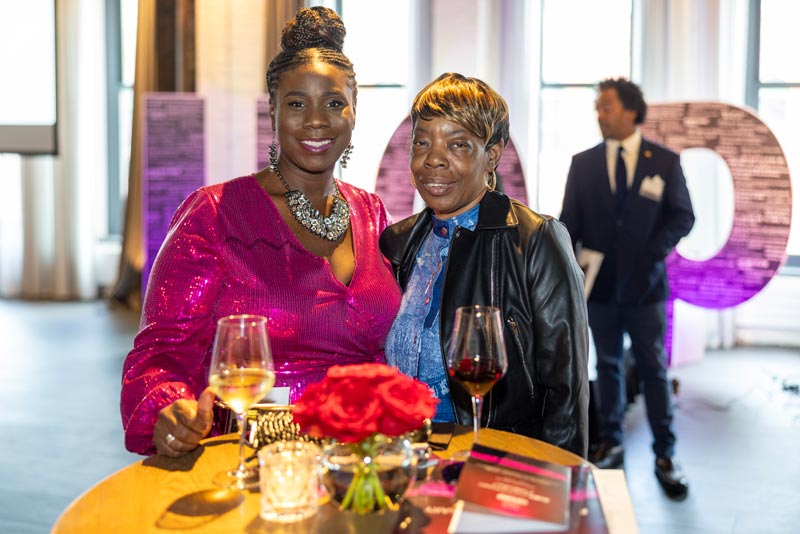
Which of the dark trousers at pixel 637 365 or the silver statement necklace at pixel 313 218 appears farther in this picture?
the dark trousers at pixel 637 365

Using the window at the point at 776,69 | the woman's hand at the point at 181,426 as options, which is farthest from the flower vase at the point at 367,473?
the window at the point at 776,69

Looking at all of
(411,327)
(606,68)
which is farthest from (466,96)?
(606,68)

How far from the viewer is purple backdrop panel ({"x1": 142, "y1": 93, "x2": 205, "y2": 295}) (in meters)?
6.95

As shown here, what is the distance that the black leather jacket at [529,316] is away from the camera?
6.33 feet

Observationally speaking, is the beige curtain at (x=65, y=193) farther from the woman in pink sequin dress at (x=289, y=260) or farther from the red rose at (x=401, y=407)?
the red rose at (x=401, y=407)

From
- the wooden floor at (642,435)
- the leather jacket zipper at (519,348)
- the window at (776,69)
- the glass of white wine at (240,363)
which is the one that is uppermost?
the window at (776,69)

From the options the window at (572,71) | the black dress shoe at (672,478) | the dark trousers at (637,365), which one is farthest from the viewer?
the window at (572,71)

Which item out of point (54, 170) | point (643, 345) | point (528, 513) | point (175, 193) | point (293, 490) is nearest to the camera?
point (528, 513)

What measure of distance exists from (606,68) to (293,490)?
6918 mm

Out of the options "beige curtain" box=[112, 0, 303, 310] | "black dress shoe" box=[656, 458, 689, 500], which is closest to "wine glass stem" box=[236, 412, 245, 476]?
"black dress shoe" box=[656, 458, 689, 500]

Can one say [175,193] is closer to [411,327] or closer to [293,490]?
[411,327]

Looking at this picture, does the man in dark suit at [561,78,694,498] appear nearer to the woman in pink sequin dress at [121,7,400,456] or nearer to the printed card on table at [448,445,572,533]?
the woman in pink sequin dress at [121,7,400,456]

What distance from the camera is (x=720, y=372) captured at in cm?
642

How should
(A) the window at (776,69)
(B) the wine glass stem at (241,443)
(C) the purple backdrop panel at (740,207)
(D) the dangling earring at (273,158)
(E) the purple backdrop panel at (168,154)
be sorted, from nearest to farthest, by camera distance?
(B) the wine glass stem at (241,443)
(D) the dangling earring at (273,158)
(C) the purple backdrop panel at (740,207)
(E) the purple backdrop panel at (168,154)
(A) the window at (776,69)
